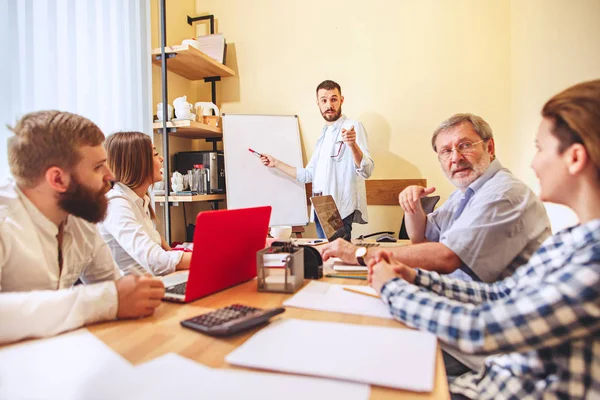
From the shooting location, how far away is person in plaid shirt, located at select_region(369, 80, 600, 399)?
23.5 inches

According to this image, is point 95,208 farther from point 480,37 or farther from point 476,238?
point 480,37

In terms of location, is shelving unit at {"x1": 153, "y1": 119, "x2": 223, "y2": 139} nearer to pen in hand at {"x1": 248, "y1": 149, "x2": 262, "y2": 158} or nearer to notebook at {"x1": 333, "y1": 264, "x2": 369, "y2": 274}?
pen in hand at {"x1": 248, "y1": 149, "x2": 262, "y2": 158}

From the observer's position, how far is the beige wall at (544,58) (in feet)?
5.74

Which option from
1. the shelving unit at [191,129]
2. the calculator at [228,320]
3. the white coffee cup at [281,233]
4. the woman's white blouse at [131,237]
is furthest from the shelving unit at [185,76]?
the calculator at [228,320]

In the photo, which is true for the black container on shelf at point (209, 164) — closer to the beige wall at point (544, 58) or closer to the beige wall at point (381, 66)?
the beige wall at point (381, 66)

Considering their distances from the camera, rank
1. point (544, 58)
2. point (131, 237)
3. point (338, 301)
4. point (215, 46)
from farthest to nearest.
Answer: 1. point (215, 46)
2. point (544, 58)
3. point (131, 237)
4. point (338, 301)

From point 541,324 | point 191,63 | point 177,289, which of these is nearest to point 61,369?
point 177,289

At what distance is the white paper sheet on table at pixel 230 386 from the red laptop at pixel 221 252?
0.36 meters

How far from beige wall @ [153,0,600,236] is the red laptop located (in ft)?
7.31

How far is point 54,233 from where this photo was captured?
38.0 inches

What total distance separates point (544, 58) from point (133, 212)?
2.37m

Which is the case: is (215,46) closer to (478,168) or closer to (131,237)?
(131,237)

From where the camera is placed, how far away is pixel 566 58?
196 centimetres

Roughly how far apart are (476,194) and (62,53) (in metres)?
2.18
